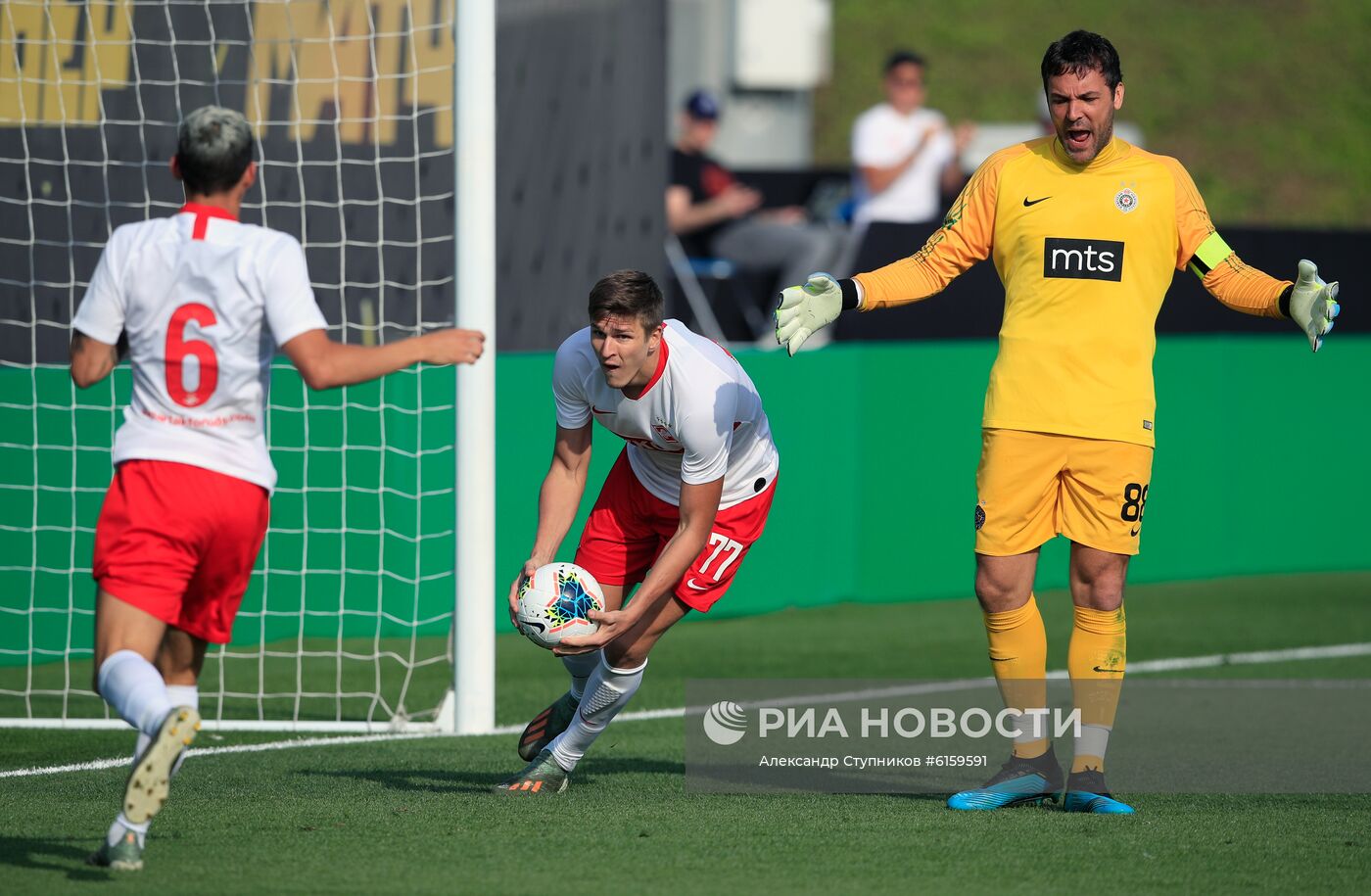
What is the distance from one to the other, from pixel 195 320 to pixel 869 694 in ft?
15.4

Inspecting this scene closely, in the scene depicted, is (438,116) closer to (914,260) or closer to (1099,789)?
(914,260)

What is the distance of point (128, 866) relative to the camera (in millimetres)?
4992

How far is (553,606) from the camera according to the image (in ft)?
19.7

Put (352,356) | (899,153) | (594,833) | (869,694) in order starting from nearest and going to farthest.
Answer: (352,356) → (594,833) → (869,694) → (899,153)

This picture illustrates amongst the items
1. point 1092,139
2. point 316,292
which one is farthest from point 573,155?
point 1092,139

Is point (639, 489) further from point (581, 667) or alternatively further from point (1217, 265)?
point (1217, 265)

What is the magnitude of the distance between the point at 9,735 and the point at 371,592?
2.49 metres

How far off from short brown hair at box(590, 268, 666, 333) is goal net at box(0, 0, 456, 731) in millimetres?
3040

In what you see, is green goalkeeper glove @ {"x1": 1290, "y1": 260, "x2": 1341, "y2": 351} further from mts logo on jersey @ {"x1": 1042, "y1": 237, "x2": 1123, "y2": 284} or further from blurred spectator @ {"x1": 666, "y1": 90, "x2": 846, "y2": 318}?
blurred spectator @ {"x1": 666, "y1": 90, "x2": 846, "y2": 318}

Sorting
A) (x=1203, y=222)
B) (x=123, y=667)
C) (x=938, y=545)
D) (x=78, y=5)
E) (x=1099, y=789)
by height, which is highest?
(x=78, y=5)

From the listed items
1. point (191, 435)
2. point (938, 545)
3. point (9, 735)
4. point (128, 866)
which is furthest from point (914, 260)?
point (938, 545)

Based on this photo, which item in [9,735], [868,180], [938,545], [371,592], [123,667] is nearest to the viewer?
[123,667]

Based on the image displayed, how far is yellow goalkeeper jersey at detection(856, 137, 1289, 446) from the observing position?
601 cm

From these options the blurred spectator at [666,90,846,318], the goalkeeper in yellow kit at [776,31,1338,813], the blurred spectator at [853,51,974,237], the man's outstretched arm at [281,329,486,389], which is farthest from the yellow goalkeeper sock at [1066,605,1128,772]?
the blurred spectator at [853,51,974,237]
